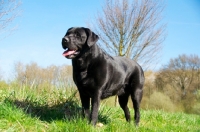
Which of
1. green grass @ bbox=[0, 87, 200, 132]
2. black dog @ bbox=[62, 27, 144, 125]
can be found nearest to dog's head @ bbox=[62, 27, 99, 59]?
black dog @ bbox=[62, 27, 144, 125]

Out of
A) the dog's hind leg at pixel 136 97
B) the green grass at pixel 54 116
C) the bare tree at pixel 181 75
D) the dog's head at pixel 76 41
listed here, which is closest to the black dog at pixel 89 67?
the dog's head at pixel 76 41

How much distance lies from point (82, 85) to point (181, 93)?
844 inches

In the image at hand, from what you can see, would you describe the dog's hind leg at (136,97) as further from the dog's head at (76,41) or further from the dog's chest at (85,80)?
the dog's head at (76,41)

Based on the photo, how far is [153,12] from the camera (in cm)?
1647

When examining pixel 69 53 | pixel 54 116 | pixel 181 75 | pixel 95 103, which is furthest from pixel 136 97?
pixel 181 75

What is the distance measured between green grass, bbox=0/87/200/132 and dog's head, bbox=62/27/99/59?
1014 mm

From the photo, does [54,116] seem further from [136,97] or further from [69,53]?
[136,97]

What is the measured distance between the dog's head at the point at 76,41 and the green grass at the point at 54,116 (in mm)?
1014

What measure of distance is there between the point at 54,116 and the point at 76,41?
1.52 meters

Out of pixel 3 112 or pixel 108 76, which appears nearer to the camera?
pixel 3 112

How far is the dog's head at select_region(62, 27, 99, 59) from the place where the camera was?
406 centimetres

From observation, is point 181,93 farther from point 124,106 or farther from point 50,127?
point 50,127

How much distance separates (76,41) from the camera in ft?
13.5

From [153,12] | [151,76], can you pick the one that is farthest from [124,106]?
[151,76]
